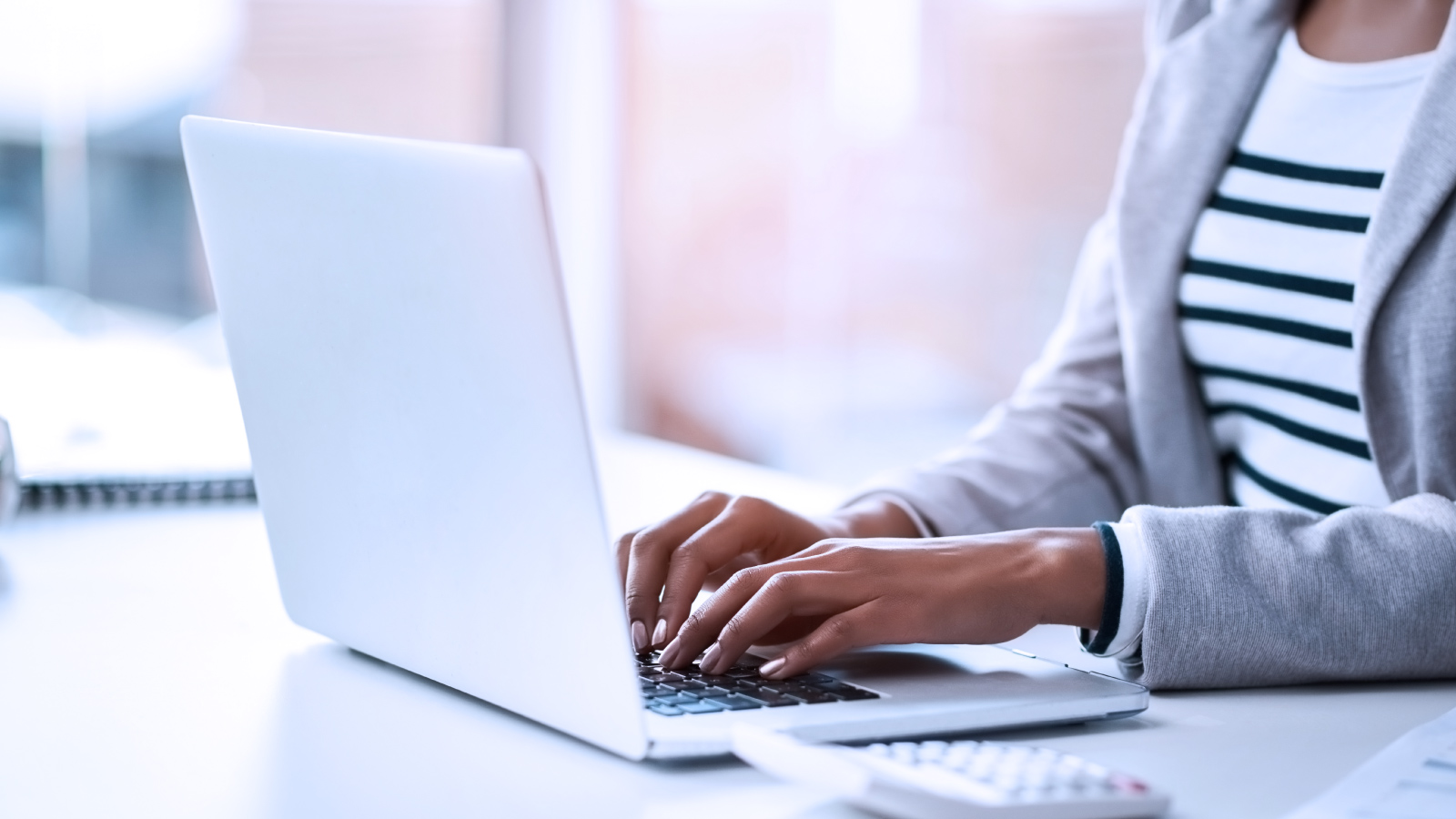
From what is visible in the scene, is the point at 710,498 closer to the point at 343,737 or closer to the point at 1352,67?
the point at 343,737

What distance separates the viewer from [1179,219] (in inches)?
42.4

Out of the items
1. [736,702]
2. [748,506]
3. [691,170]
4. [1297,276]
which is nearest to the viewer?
[736,702]

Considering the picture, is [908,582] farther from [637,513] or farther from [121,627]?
[637,513]

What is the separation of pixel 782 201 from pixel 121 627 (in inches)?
114

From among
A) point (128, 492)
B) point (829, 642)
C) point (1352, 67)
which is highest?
point (1352, 67)

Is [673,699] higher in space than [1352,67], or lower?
lower

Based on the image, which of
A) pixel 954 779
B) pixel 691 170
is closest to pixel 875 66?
pixel 691 170

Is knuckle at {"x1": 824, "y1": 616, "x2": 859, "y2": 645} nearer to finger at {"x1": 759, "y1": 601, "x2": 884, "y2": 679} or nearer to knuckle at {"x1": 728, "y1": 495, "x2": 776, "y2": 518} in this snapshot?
finger at {"x1": 759, "y1": 601, "x2": 884, "y2": 679}

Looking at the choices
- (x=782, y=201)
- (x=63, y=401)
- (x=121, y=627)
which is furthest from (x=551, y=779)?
(x=782, y=201)

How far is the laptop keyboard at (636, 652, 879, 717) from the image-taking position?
605 mm

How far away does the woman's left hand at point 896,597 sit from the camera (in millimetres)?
656

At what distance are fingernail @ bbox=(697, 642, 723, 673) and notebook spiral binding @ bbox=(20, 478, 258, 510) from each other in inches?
29.2

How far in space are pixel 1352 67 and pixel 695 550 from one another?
0.61 metres

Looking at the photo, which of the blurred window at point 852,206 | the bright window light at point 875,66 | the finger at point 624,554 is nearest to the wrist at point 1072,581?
the finger at point 624,554
